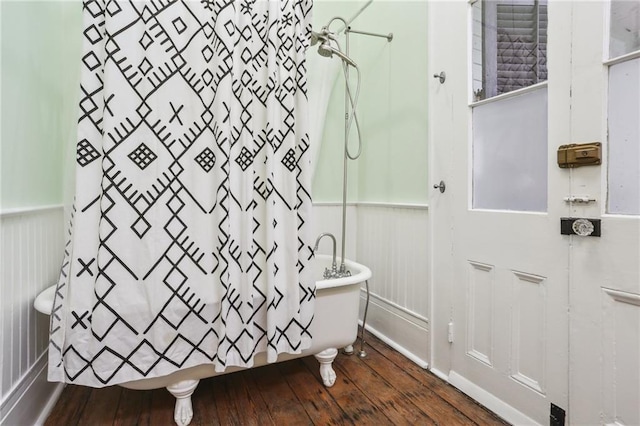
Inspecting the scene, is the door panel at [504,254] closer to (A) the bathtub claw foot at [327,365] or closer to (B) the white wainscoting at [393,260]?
(B) the white wainscoting at [393,260]

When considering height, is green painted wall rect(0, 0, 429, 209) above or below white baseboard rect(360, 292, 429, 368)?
above

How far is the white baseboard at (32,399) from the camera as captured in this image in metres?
1.10

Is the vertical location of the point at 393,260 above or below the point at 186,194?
below

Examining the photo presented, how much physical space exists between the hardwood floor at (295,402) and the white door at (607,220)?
17.8 inches

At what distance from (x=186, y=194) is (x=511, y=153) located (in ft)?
4.44

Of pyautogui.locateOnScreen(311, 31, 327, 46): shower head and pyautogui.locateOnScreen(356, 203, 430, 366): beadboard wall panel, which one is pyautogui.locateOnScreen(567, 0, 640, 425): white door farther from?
pyautogui.locateOnScreen(311, 31, 327, 46): shower head

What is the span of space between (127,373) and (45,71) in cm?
139

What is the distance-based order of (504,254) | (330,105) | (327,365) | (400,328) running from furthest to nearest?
(330,105) → (400,328) → (327,365) → (504,254)

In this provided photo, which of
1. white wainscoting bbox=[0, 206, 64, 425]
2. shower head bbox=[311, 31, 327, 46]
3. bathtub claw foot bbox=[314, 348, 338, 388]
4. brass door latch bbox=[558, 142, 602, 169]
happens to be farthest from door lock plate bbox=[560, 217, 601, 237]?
white wainscoting bbox=[0, 206, 64, 425]

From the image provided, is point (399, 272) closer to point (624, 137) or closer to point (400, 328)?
point (400, 328)

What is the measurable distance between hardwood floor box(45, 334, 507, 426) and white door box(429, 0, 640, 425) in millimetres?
165

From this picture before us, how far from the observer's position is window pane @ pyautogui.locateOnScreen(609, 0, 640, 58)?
3.11ft

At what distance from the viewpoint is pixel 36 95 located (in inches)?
53.5

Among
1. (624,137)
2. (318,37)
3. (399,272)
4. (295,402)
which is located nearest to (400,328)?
(399,272)
